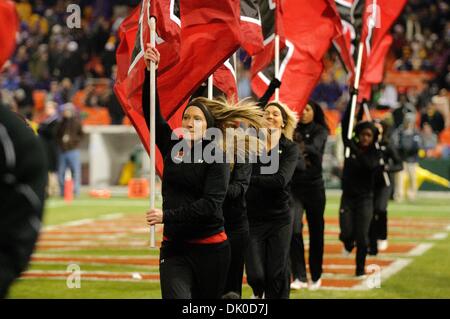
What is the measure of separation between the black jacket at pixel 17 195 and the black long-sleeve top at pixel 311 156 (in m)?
7.80

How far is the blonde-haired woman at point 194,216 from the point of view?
6668mm

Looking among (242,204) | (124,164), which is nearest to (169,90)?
(242,204)

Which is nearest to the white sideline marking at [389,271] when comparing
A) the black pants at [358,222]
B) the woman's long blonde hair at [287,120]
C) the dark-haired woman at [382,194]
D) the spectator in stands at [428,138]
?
the black pants at [358,222]

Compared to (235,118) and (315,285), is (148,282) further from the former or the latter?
(235,118)

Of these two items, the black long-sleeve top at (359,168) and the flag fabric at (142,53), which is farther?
the black long-sleeve top at (359,168)

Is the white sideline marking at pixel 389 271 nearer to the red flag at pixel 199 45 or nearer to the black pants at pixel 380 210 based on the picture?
the black pants at pixel 380 210

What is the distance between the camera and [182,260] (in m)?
6.70

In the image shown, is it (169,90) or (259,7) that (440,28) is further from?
(169,90)

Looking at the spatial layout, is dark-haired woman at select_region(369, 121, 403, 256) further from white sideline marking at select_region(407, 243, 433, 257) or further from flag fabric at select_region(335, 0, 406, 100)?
flag fabric at select_region(335, 0, 406, 100)

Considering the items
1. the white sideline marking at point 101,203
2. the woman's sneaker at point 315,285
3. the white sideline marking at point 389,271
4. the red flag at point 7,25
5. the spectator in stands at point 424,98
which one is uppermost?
the red flag at point 7,25

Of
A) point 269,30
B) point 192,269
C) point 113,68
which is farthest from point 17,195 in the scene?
point 113,68

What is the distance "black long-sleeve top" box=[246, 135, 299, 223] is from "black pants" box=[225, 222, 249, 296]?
1.43ft

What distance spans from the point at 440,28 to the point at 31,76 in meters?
13.1

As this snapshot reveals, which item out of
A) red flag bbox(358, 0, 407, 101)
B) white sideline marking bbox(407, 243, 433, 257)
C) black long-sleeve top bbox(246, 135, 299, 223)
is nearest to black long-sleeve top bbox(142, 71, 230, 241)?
black long-sleeve top bbox(246, 135, 299, 223)
